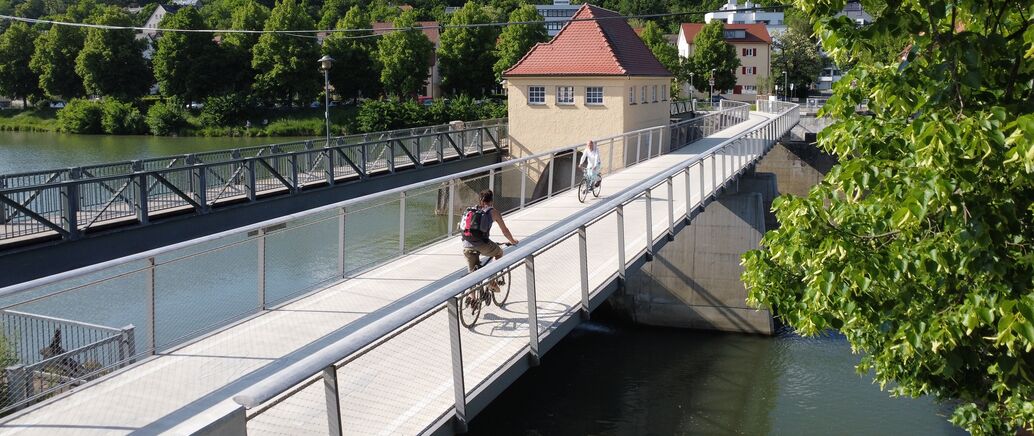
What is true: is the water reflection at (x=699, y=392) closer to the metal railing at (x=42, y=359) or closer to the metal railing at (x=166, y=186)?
the metal railing at (x=166, y=186)

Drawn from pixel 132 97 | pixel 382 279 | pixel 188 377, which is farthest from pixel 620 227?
pixel 132 97

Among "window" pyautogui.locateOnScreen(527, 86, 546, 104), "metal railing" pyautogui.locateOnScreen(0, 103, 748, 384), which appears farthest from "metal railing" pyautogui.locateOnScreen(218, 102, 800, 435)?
"window" pyautogui.locateOnScreen(527, 86, 546, 104)

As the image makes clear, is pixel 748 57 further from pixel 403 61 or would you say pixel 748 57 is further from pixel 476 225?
pixel 476 225

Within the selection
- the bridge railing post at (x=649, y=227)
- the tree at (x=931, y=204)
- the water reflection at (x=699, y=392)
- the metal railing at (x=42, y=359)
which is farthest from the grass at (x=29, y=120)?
the tree at (x=931, y=204)

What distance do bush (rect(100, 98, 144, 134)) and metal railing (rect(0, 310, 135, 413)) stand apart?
6518 cm

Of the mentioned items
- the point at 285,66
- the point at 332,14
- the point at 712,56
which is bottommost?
Answer: the point at 285,66

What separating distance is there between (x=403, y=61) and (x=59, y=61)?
29.1 m

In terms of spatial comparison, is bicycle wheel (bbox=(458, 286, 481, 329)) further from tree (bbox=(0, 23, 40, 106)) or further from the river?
tree (bbox=(0, 23, 40, 106))

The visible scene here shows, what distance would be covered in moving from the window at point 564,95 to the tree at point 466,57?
46068mm

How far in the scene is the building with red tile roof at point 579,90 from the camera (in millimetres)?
32656

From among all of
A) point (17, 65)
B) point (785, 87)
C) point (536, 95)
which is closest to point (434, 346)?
point (536, 95)

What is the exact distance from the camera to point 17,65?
85.2 meters

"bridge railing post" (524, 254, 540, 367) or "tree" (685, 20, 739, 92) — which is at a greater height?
"tree" (685, 20, 739, 92)

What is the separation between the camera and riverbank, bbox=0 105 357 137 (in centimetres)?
7062
